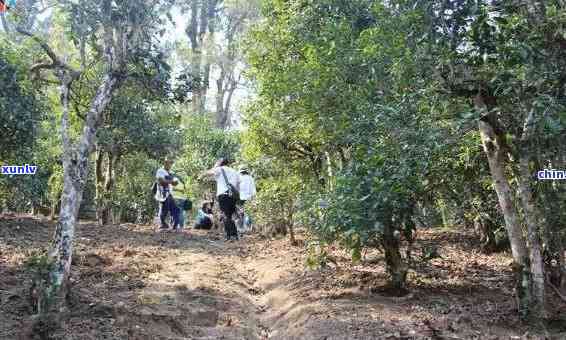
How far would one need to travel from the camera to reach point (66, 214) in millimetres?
5430

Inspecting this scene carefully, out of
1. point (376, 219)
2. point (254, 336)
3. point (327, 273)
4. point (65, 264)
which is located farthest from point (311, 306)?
point (65, 264)

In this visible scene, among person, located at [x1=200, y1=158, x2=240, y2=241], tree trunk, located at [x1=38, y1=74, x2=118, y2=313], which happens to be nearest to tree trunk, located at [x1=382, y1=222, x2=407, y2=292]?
tree trunk, located at [x1=38, y1=74, x2=118, y2=313]

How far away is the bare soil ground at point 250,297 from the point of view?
5.48m

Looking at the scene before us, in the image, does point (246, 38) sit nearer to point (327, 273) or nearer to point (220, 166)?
point (220, 166)

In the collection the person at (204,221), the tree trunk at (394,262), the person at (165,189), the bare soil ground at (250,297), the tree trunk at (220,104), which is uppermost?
the tree trunk at (220,104)

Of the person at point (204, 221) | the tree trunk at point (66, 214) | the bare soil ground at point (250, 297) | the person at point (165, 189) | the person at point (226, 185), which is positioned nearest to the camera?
the tree trunk at point (66, 214)

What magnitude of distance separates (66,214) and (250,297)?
314 cm

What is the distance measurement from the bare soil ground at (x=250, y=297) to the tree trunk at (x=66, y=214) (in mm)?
296

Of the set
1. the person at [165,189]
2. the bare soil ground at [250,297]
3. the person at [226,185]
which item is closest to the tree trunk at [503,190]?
the bare soil ground at [250,297]

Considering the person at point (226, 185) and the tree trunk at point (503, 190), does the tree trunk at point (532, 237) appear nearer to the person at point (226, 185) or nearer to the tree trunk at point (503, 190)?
the tree trunk at point (503, 190)

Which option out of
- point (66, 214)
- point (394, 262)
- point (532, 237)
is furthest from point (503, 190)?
point (66, 214)

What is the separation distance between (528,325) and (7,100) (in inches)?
372

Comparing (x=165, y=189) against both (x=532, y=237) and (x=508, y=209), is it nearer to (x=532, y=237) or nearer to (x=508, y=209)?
(x=508, y=209)

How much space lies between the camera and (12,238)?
9.62m
